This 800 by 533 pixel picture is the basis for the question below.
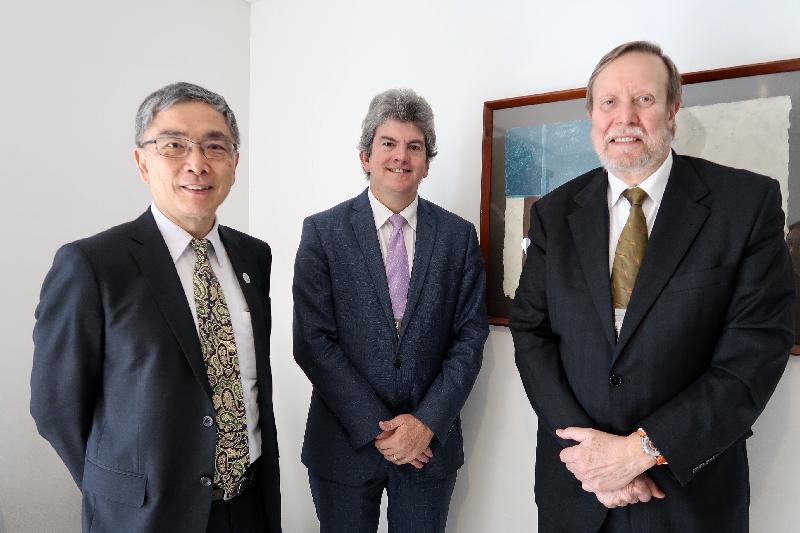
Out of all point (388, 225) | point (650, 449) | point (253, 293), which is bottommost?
point (650, 449)

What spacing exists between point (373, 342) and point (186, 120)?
3.10 ft

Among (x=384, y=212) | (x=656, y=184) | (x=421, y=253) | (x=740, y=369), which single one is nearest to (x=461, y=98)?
(x=384, y=212)

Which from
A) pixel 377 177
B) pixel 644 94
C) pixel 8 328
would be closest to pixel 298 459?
pixel 8 328

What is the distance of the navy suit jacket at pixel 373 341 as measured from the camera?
74.9 inches

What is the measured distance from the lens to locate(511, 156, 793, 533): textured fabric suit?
134cm

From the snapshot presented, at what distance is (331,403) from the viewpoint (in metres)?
1.91

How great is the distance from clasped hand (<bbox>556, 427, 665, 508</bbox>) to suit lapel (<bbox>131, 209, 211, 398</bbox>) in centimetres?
97

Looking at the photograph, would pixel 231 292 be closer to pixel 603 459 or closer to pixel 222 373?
pixel 222 373

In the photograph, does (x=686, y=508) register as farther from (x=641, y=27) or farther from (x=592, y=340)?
(x=641, y=27)

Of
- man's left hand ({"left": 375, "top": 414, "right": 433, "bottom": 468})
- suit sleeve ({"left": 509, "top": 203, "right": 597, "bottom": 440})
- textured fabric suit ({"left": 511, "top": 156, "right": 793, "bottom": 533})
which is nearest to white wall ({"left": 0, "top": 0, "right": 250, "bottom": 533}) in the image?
man's left hand ({"left": 375, "top": 414, "right": 433, "bottom": 468})

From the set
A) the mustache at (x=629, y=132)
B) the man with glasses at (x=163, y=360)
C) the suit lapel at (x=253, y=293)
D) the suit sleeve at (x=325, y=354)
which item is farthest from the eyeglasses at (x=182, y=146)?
the mustache at (x=629, y=132)

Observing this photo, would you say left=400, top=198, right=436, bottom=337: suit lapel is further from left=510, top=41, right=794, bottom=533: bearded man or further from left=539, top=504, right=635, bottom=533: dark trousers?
left=539, top=504, right=635, bottom=533: dark trousers

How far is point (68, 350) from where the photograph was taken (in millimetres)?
1256

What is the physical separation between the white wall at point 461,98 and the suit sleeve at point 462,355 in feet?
1.19
